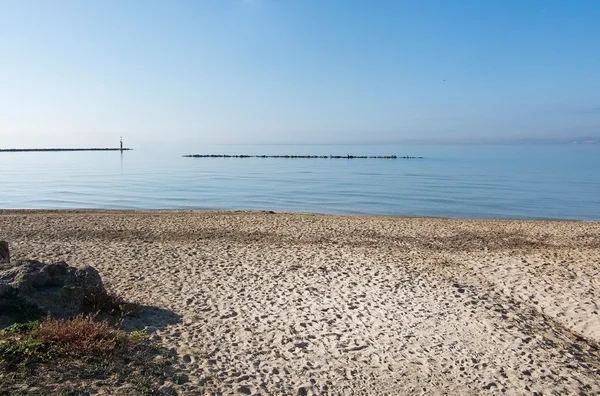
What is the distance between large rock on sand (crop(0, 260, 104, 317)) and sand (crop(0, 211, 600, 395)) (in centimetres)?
101

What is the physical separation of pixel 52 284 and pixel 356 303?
545 centimetres

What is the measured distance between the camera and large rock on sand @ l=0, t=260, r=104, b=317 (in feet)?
23.9

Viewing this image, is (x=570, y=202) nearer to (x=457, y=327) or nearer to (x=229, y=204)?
(x=229, y=204)

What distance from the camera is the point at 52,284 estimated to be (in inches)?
313

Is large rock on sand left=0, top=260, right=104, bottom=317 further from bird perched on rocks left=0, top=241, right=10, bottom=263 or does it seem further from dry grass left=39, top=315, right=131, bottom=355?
dry grass left=39, top=315, right=131, bottom=355

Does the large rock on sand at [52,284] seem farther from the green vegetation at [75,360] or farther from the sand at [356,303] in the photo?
the sand at [356,303]

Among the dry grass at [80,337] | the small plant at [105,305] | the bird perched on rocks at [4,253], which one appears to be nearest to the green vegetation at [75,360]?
the dry grass at [80,337]

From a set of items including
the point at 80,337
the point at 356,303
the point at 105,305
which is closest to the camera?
the point at 80,337

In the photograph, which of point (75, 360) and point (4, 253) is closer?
point (75, 360)

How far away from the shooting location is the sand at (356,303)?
20.9 ft

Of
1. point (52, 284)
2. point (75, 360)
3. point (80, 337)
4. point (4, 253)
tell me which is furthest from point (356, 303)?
point (4, 253)

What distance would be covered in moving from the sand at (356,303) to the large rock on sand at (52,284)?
39.7 inches

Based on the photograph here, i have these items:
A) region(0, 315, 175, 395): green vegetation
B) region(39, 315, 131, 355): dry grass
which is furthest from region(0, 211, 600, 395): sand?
region(39, 315, 131, 355): dry grass

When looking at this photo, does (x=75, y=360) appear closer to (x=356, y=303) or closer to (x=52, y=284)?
(x=52, y=284)
